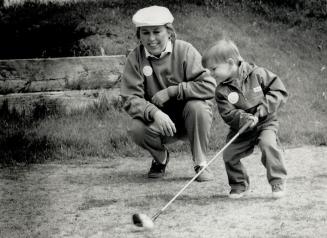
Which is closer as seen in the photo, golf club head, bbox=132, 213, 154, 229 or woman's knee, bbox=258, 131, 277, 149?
golf club head, bbox=132, 213, 154, 229

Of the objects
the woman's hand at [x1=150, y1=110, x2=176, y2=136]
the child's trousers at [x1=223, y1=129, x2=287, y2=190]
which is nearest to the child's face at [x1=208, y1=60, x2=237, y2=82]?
the child's trousers at [x1=223, y1=129, x2=287, y2=190]

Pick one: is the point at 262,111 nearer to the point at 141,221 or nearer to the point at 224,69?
the point at 224,69

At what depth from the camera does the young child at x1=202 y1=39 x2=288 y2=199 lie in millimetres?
3895

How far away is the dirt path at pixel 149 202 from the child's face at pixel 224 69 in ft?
2.54

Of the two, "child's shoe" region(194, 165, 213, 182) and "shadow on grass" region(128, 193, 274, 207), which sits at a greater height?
"shadow on grass" region(128, 193, 274, 207)

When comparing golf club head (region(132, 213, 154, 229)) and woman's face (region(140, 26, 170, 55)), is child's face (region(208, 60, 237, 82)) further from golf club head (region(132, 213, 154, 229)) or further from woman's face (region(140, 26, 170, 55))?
golf club head (region(132, 213, 154, 229))

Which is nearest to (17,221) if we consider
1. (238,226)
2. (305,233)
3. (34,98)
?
(238,226)

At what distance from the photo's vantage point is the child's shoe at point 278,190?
3.88 metres

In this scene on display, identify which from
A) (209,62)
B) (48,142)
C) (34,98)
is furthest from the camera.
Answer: (34,98)

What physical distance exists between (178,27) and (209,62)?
13.0 feet

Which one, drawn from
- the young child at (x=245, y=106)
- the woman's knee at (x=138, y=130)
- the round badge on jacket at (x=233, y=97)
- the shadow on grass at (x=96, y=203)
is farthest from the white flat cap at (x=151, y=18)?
the shadow on grass at (x=96, y=203)

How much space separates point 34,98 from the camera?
6.25 metres

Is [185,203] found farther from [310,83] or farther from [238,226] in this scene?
[310,83]

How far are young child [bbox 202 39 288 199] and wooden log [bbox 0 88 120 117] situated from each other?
2435mm
